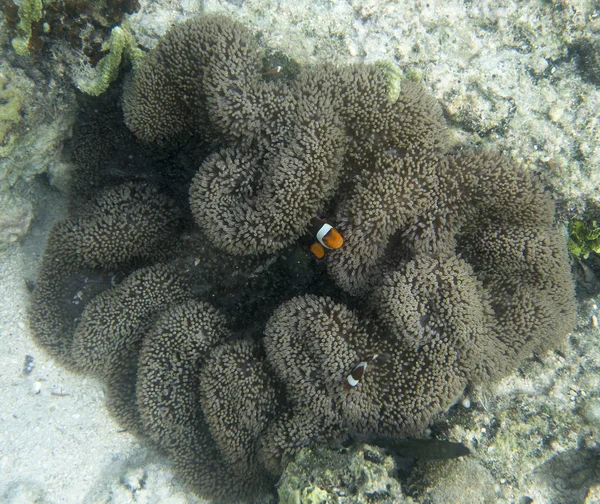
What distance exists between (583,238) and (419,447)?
7.14 ft

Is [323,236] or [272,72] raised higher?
[272,72]

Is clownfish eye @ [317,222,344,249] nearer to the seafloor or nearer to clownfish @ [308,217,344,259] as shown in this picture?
clownfish @ [308,217,344,259]

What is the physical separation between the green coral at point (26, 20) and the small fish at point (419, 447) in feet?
11.8

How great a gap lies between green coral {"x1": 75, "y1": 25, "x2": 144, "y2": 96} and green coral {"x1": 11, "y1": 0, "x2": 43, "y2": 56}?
0.39 meters

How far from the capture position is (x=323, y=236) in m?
2.80

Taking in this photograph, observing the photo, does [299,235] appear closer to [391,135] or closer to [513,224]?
[391,135]

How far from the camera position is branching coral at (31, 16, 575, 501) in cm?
282

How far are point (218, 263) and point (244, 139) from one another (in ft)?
3.37

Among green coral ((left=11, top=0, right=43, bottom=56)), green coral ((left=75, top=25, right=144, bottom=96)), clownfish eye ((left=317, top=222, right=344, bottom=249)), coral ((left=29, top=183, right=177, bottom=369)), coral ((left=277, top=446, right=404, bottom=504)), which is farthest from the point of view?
coral ((left=29, top=183, right=177, bottom=369))

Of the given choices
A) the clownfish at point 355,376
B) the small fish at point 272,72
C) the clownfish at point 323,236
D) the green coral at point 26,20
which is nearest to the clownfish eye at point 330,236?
the clownfish at point 323,236

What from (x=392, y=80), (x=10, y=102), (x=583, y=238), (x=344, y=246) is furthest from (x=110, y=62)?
(x=583, y=238)

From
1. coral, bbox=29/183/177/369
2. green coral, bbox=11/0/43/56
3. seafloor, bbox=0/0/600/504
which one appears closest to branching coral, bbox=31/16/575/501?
seafloor, bbox=0/0/600/504

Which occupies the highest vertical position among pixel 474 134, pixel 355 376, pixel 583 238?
pixel 474 134

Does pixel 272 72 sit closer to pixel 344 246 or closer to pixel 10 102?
pixel 344 246
